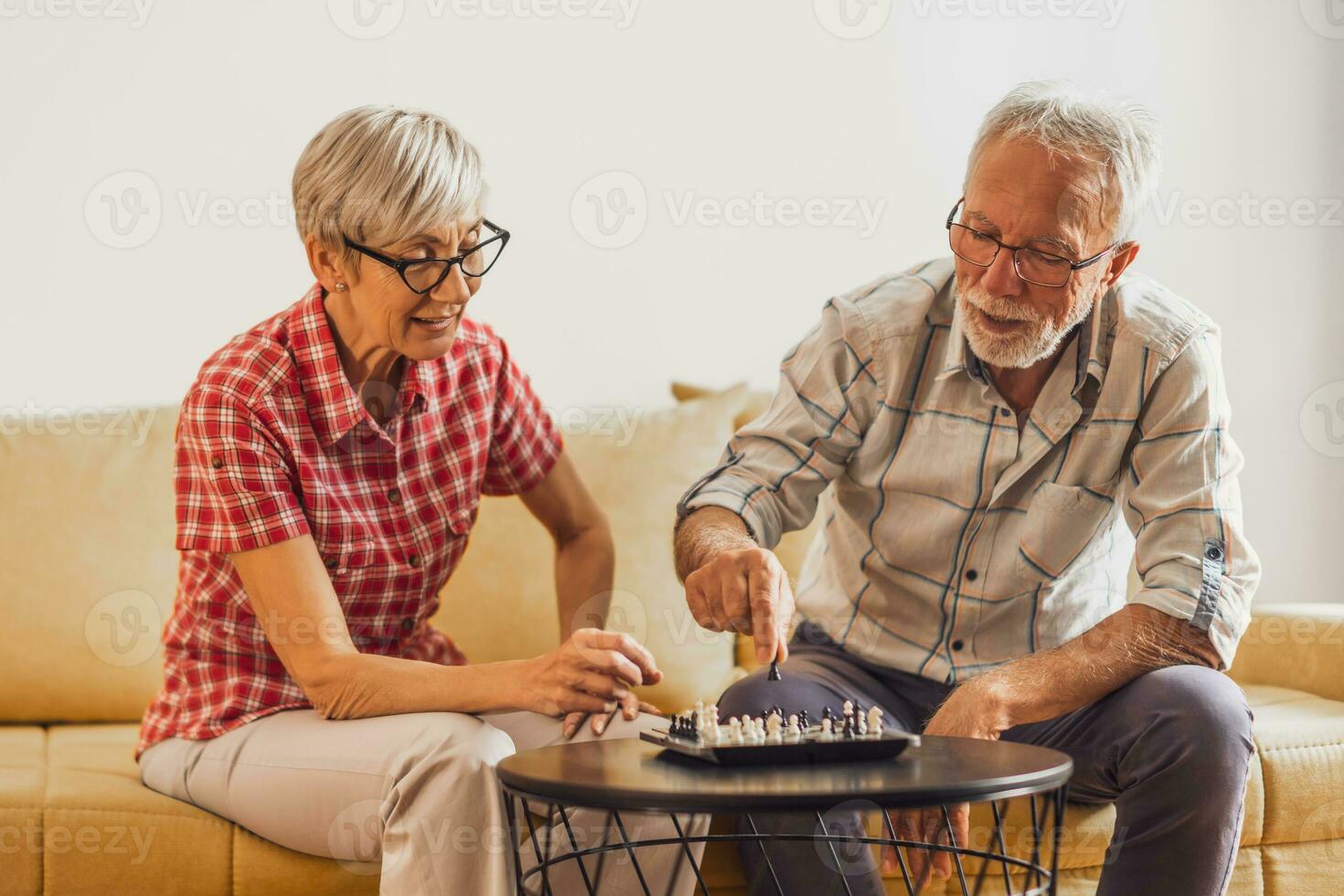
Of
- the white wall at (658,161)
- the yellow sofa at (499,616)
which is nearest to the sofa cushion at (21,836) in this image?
the yellow sofa at (499,616)

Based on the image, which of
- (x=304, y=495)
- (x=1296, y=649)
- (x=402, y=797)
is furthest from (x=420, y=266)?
(x=1296, y=649)

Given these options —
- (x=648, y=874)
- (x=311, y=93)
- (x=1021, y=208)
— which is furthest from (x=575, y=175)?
(x=648, y=874)

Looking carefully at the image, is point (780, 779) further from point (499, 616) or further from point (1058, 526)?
point (499, 616)

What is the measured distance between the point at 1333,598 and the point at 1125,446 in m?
1.58

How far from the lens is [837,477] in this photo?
1.77 meters

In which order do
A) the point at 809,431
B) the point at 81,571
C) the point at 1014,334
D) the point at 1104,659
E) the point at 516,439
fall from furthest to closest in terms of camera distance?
the point at 81,571 → the point at 516,439 → the point at 809,431 → the point at 1014,334 → the point at 1104,659

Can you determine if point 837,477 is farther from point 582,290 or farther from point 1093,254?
point 582,290

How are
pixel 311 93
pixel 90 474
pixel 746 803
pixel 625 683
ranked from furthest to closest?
pixel 311 93, pixel 90 474, pixel 625 683, pixel 746 803

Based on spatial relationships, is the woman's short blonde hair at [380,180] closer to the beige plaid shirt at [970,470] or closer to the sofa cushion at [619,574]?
the beige plaid shirt at [970,470]

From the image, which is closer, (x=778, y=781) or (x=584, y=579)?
(x=778, y=781)

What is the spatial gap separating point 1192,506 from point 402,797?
0.97 meters

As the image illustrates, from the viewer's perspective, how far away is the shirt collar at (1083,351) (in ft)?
5.31

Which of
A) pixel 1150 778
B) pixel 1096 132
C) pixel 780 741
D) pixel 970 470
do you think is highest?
pixel 1096 132

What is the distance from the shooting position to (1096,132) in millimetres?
1530
